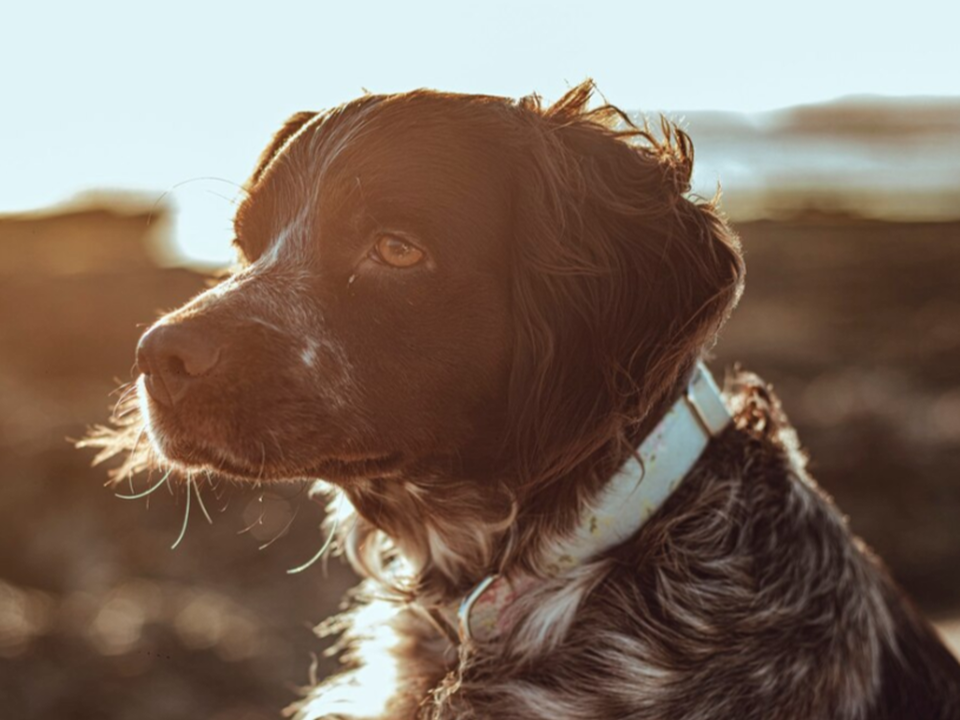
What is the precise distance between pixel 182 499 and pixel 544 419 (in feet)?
17.3

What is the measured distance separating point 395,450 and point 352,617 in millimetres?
757

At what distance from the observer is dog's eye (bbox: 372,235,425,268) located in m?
2.66

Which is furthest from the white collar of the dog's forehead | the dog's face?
the dog's forehead

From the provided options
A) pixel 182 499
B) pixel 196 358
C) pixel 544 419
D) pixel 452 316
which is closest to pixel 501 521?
pixel 544 419

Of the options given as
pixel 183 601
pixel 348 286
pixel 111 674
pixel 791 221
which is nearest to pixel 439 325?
pixel 348 286

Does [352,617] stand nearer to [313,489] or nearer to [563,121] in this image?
[313,489]

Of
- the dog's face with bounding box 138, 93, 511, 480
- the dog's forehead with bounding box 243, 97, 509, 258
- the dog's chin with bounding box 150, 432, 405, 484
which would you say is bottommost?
the dog's chin with bounding box 150, 432, 405, 484

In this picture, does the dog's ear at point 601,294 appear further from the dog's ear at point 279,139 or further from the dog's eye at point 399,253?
the dog's ear at point 279,139

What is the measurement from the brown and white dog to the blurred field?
604 millimetres

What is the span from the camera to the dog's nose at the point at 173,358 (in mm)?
2502

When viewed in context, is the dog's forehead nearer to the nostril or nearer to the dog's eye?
the dog's eye

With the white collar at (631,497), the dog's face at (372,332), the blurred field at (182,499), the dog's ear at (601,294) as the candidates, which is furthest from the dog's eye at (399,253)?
the blurred field at (182,499)

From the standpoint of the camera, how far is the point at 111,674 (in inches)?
206

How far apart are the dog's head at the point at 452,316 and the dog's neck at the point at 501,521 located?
70mm
